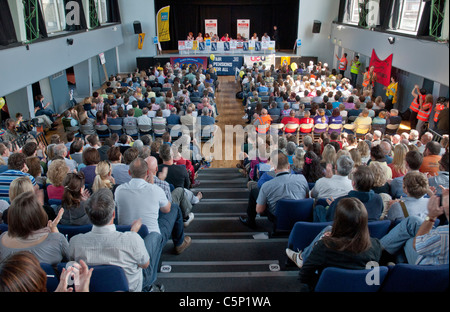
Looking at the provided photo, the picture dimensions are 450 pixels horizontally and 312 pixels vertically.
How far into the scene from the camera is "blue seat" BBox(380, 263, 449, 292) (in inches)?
74.3

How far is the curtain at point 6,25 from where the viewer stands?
25.4ft

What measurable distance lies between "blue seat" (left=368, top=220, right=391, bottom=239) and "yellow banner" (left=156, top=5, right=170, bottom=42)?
17611 millimetres

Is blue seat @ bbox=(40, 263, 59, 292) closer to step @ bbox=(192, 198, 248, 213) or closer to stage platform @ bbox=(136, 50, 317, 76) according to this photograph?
step @ bbox=(192, 198, 248, 213)

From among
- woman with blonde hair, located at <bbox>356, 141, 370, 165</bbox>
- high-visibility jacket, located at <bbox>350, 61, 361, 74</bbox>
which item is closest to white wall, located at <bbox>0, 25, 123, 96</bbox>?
woman with blonde hair, located at <bbox>356, 141, 370, 165</bbox>

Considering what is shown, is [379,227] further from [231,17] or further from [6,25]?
[231,17]

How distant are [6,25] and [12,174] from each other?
20.1 ft

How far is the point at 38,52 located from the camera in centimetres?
934

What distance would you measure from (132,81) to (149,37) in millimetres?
7583

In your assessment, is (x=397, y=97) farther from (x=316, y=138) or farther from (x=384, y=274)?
(x=384, y=274)

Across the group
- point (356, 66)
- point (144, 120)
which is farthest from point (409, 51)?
point (144, 120)

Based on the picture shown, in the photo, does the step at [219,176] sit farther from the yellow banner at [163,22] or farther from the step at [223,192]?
the yellow banner at [163,22]

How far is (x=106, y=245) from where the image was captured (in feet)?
7.23

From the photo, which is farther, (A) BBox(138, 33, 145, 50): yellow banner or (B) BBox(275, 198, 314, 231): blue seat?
(A) BBox(138, 33, 145, 50): yellow banner

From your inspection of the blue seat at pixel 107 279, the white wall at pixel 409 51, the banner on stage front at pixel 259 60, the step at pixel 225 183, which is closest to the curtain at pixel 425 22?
the white wall at pixel 409 51
